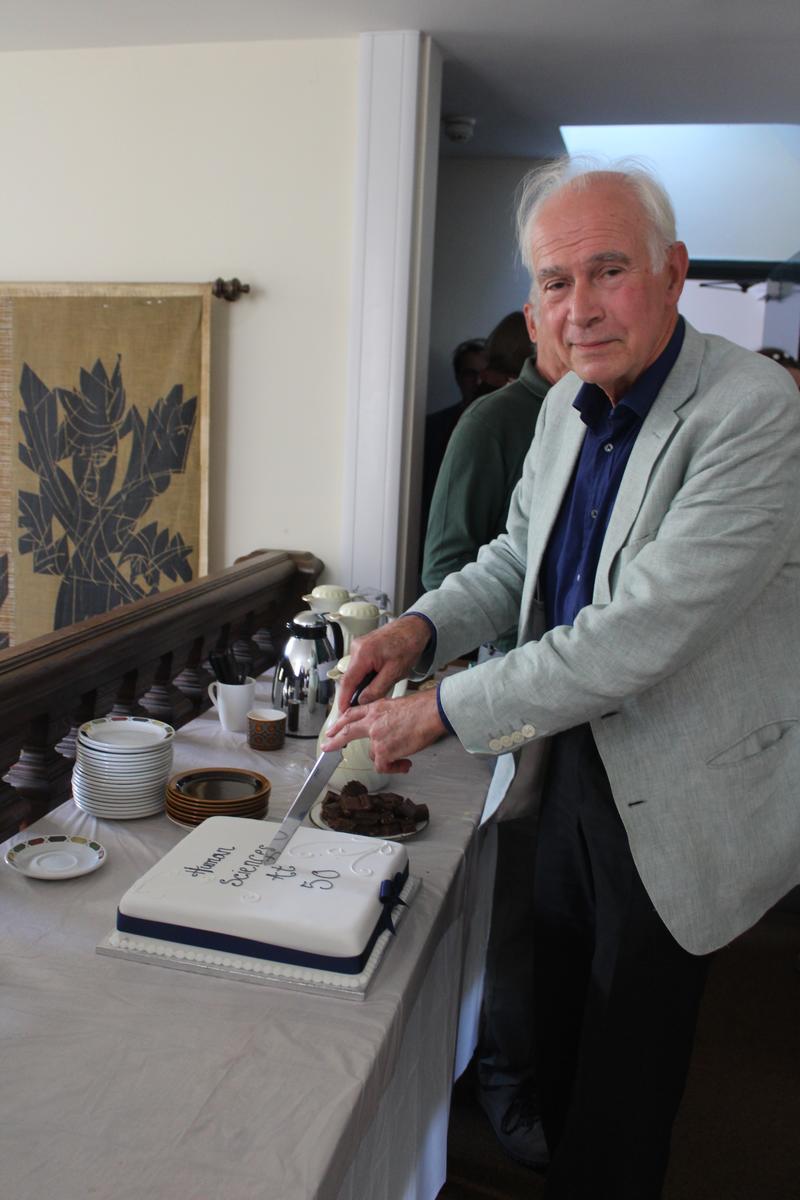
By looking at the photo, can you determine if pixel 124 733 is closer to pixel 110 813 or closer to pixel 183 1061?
pixel 110 813

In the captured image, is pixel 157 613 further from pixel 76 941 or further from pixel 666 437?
pixel 666 437

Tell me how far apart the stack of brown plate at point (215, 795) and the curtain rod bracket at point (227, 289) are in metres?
2.15

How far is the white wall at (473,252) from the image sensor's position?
4.70 m

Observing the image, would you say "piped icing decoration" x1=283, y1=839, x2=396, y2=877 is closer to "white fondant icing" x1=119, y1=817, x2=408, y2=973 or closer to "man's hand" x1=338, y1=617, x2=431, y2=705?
"white fondant icing" x1=119, y1=817, x2=408, y2=973

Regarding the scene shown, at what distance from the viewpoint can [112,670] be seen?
1.89 meters

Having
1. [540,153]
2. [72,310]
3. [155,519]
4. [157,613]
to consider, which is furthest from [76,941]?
[540,153]

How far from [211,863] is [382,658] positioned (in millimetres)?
383

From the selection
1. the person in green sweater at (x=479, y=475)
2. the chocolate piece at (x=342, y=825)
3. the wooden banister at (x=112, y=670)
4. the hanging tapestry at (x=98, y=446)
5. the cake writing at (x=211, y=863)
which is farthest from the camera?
the hanging tapestry at (x=98, y=446)

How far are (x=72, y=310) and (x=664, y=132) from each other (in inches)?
125

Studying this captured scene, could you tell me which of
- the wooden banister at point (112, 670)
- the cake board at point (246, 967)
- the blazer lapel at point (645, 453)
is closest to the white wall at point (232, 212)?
the wooden banister at point (112, 670)

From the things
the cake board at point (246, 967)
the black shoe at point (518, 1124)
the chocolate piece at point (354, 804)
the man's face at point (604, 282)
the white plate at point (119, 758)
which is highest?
the man's face at point (604, 282)

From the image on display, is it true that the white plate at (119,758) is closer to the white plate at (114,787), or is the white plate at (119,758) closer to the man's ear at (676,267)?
the white plate at (114,787)

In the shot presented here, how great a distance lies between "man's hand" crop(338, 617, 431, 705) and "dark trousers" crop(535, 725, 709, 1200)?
255mm

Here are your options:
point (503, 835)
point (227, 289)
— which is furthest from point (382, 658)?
point (227, 289)
